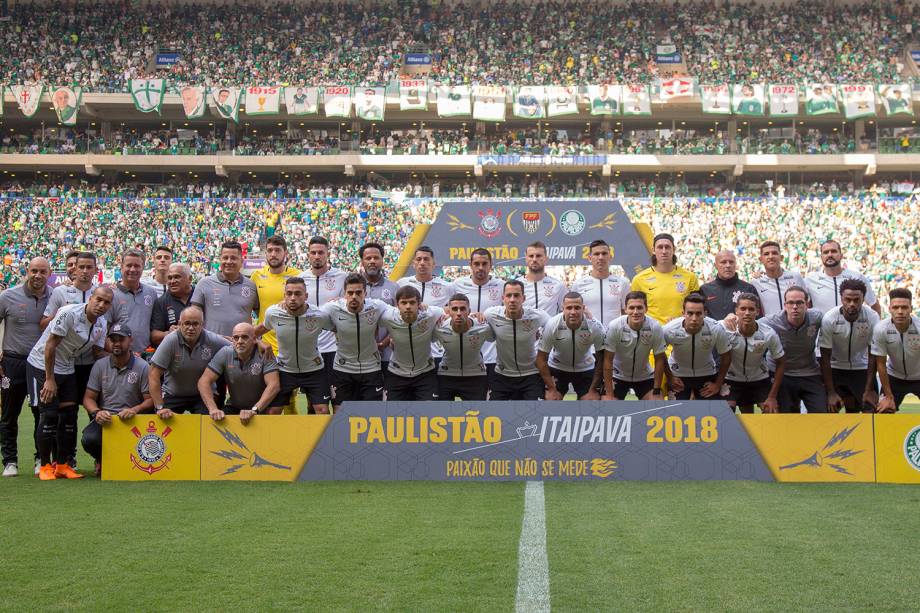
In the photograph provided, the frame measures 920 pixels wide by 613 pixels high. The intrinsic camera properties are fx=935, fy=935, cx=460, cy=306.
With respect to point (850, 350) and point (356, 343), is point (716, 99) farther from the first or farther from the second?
point (356, 343)

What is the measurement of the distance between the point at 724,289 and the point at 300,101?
1452 inches

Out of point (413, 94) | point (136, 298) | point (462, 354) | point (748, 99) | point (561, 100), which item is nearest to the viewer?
point (462, 354)

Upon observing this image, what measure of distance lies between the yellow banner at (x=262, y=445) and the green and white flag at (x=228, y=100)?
38.1 metres

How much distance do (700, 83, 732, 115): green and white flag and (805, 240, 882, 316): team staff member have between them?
34852 mm

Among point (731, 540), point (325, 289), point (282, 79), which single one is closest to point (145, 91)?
point (282, 79)

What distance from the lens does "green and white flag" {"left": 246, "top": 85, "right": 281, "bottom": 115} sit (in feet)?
144

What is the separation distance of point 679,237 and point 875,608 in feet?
118

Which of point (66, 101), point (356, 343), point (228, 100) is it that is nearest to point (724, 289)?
point (356, 343)

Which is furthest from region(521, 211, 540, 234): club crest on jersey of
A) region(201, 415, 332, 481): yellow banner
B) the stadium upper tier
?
the stadium upper tier

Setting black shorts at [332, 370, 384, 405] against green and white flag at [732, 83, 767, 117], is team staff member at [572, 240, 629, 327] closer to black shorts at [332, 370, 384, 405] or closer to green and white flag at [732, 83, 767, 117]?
black shorts at [332, 370, 384, 405]

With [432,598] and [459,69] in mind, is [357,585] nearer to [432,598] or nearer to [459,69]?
[432,598]

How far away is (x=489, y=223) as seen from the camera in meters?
15.7

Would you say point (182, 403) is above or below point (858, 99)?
below

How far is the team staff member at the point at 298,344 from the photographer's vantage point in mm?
8766
